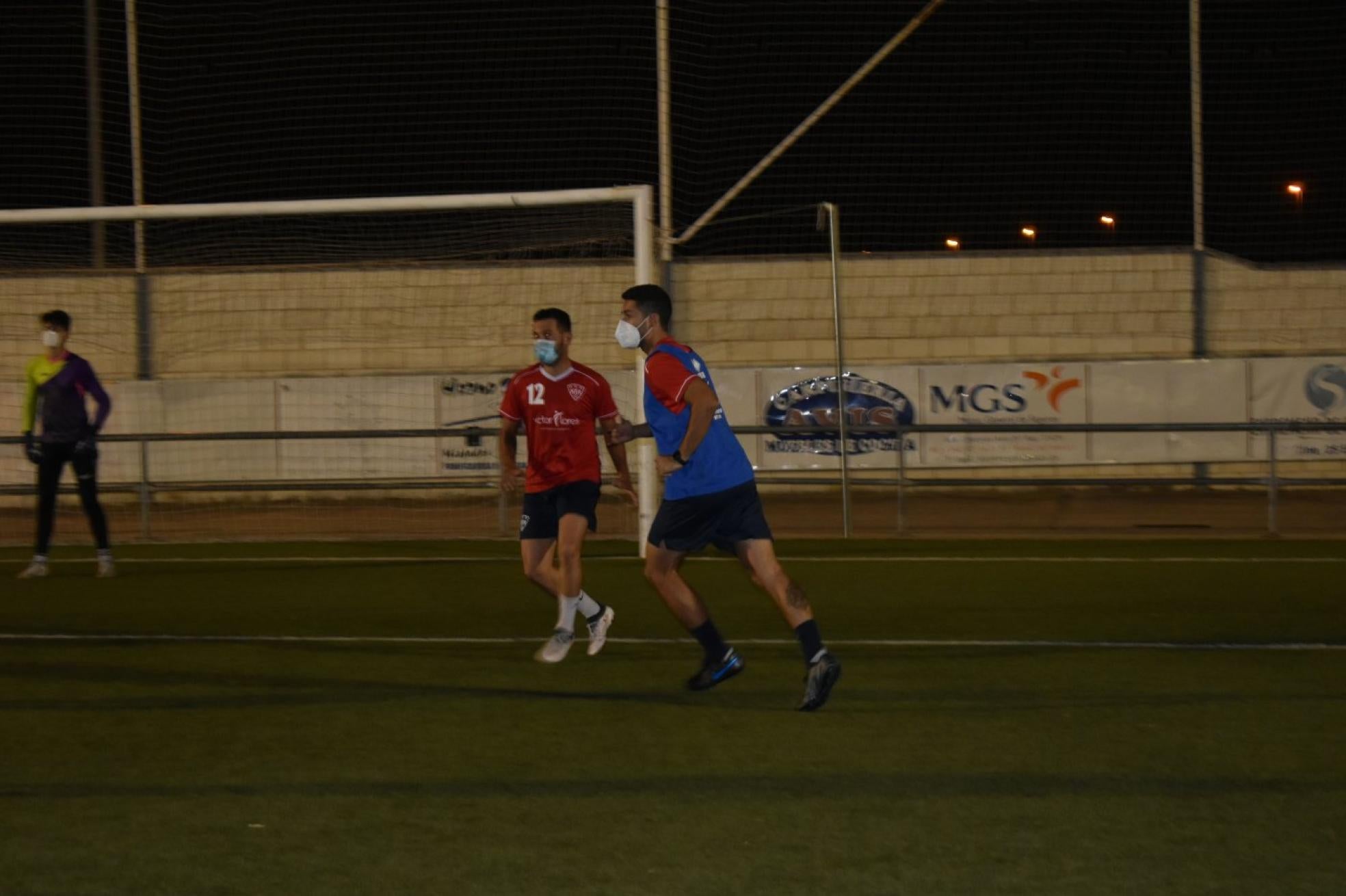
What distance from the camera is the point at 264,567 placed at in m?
12.9

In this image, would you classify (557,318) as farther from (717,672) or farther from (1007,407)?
(1007,407)

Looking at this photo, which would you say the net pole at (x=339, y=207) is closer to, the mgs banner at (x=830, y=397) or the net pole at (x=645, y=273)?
the net pole at (x=645, y=273)

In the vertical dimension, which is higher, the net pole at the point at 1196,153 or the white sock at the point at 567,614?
the net pole at the point at 1196,153

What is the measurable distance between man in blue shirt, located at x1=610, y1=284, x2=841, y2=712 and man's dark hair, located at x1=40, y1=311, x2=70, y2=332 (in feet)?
19.9

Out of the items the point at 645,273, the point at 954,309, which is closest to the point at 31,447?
the point at 645,273

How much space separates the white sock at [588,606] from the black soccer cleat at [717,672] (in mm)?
1160

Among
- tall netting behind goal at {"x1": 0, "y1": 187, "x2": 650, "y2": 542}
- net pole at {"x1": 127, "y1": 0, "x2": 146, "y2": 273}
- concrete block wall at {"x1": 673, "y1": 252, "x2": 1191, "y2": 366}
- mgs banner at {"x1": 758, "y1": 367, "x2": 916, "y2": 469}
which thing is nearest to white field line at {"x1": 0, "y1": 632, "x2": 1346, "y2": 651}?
tall netting behind goal at {"x1": 0, "y1": 187, "x2": 650, "y2": 542}

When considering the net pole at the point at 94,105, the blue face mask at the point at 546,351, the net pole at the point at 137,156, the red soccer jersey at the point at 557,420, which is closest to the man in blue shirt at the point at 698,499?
the blue face mask at the point at 546,351

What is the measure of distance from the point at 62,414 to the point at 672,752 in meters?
7.41

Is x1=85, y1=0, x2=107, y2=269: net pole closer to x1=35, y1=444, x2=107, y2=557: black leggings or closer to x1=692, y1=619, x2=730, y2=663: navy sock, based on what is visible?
x1=35, y1=444, x2=107, y2=557: black leggings

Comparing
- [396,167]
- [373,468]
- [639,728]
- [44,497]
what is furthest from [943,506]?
[639,728]

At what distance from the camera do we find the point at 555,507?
26.5ft

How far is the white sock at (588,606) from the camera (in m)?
8.07

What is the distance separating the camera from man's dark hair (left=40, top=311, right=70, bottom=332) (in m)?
11.4
